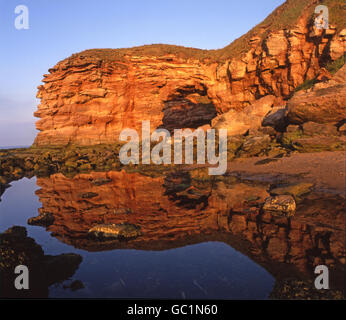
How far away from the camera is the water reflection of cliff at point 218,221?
4.25m

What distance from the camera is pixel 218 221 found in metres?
6.23

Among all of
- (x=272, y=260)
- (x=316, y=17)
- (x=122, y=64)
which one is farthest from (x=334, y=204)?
(x=122, y=64)

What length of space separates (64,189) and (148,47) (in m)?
27.9

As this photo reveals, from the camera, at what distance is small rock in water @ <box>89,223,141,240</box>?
5.39 metres

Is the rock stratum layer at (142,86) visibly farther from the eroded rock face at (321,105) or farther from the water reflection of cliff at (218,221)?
the water reflection of cliff at (218,221)

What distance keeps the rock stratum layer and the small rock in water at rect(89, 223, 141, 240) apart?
87.0 ft

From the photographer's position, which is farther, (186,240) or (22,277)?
(186,240)

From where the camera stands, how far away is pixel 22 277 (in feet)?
11.8

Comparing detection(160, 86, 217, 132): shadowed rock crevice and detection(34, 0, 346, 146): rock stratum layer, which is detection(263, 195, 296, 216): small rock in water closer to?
detection(34, 0, 346, 146): rock stratum layer

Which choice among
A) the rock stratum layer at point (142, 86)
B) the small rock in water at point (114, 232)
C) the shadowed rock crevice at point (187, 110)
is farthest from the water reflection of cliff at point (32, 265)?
the shadowed rock crevice at point (187, 110)

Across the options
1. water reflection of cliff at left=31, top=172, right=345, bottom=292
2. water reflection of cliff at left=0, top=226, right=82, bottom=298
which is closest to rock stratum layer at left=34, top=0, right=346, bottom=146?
water reflection of cliff at left=31, top=172, right=345, bottom=292

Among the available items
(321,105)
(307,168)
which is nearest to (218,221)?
(307,168)

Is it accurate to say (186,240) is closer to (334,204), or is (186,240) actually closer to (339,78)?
(334,204)

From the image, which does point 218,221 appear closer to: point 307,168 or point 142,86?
point 307,168
